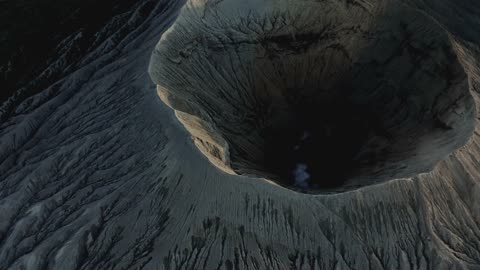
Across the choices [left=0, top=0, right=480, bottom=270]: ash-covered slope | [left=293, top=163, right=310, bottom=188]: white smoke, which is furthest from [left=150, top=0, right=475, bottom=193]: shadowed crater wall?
[left=0, top=0, right=480, bottom=270]: ash-covered slope

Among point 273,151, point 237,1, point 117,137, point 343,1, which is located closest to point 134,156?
point 117,137

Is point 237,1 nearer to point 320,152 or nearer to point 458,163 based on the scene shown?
point 320,152

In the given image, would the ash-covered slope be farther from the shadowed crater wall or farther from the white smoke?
the white smoke

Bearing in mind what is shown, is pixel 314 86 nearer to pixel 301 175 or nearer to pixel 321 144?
pixel 321 144

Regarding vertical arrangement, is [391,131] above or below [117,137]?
below

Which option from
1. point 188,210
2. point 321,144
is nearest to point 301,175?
point 321,144

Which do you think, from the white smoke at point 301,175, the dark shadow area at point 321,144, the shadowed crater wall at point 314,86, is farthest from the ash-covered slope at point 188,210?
the white smoke at point 301,175
